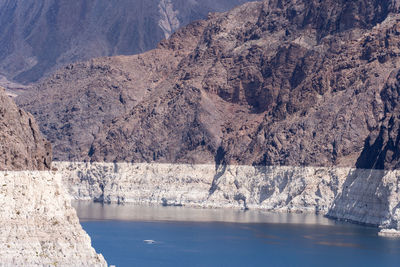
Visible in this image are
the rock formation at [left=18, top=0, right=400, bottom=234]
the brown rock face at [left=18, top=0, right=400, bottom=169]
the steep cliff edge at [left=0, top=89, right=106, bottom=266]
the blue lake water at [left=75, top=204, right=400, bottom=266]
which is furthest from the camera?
the brown rock face at [left=18, top=0, right=400, bottom=169]

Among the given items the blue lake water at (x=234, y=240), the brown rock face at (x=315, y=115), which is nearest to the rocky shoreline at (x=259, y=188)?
the brown rock face at (x=315, y=115)

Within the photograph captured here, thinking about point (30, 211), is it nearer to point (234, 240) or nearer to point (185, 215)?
point (234, 240)

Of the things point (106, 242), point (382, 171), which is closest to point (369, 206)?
point (382, 171)

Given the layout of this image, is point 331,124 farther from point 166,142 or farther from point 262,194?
point 166,142

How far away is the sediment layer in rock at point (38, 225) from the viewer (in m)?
58.8

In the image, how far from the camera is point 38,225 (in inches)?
2382

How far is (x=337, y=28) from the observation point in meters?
198

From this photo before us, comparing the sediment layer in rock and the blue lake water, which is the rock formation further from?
the sediment layer in rock

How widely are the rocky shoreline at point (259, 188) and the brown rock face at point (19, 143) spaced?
59.0 metres

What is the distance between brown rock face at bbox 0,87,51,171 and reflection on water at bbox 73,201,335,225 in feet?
257

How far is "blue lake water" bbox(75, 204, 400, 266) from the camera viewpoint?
332 feet

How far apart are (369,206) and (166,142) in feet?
225

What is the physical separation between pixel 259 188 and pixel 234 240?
50910mm

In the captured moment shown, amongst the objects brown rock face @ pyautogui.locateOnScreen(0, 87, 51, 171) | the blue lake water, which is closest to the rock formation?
the blue lake water
